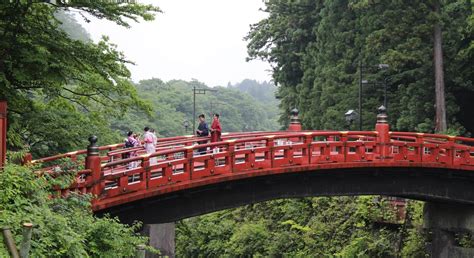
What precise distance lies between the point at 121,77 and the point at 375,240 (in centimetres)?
1397

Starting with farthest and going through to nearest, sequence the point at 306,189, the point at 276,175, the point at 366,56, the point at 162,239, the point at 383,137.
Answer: the point at 366,56 → the point at 162,239 → the point at 383,137 → the point at 306,189 → the point at 276,175

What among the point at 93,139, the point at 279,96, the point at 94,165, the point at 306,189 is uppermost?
the point at 279,96

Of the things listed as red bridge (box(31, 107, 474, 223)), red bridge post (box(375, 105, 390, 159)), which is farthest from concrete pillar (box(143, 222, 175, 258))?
red bridge post (box(375, 105, 390, 159))

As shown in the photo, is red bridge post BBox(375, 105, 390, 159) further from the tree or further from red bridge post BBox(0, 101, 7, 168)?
red bridge post BBox(0, 101, 7, 168)

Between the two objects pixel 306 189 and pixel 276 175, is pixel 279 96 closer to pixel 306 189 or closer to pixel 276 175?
pixel 306 189

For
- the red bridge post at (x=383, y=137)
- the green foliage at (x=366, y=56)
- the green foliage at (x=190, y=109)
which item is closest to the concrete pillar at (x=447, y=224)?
the red bridge post at (x=383, y=137)

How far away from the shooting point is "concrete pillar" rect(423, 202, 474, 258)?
2531 cm

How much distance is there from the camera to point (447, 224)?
85.3 feet

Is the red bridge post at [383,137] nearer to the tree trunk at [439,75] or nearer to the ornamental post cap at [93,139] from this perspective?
the ornamental post cap at [93,139]

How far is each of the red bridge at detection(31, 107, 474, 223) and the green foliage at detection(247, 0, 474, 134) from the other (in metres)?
11.6

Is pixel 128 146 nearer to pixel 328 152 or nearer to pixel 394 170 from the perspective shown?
Result: pixel 328 152

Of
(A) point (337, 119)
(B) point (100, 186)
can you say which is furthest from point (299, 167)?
(A) point (337, 119)

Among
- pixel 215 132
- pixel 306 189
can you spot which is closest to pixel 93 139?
pixel 215 132

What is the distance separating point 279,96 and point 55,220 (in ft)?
145
